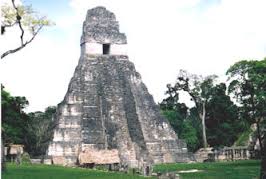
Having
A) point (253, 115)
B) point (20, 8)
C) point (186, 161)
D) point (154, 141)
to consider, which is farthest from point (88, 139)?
point (20, 8)

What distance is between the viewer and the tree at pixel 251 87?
30078 mm

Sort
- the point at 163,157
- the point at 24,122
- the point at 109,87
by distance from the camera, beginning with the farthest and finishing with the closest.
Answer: the point at 24,122 → the point at 109,87 → the point at 163,157

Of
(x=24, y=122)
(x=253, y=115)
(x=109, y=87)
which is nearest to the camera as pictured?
(x=253, y=115)

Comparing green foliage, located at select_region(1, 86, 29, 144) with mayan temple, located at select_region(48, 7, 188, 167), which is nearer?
mayan temple, located at select_region(48, 7, 188, 167)

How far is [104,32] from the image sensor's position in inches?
1638

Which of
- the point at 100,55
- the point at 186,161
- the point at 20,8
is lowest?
the point at 186,161

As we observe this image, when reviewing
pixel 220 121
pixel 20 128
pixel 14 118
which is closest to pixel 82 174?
pixel 14 118

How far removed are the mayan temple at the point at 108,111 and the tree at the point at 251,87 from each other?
8.02 meters

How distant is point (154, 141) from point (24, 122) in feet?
40.3

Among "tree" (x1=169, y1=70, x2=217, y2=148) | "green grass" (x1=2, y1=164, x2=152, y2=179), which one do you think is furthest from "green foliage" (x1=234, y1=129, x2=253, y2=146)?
"green grass" (x1=2, y1=164, x2=152, y2=179)

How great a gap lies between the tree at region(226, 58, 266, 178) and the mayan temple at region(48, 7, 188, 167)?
8017 millimetres

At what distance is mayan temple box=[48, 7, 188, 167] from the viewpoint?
35594 mm

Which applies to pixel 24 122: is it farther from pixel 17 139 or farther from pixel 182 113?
pixel 182 113

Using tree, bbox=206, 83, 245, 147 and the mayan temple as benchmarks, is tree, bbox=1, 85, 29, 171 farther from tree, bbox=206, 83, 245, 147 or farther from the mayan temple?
tree, bbox=206, 83, 245, 147
